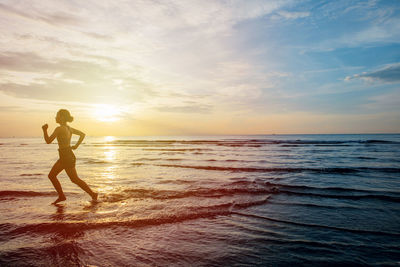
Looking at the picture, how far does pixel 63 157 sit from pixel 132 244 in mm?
4115

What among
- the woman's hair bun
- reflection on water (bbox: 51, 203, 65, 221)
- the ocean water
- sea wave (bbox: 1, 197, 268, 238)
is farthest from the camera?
the woman's hair bun

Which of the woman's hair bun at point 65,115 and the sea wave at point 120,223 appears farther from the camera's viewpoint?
the woman's hair bun at point 65,115

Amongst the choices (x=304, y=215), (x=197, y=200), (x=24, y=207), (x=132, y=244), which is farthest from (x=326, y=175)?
(x=24, y=207)

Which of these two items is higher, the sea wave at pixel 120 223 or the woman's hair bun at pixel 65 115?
the woman's hair bun at pixel 65 115

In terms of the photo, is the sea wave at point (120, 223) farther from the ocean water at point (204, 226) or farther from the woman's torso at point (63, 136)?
the woman's torso at point (63, 136)

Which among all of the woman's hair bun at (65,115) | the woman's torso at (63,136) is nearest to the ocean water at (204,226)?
the woman's torso at (63,136)

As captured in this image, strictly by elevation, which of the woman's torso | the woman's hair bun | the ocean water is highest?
the woman's hair bun

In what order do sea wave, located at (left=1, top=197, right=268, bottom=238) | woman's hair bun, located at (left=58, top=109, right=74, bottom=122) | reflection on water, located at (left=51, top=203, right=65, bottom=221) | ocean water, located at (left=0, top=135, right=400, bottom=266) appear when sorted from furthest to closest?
woman's hair bun, located at (left=58, top=109, right=74, bottom=122)
reflection on water, located at (left=51, top=203, right=65, bottom=221)
sea wave, located at (left=1, top=197, right=268, bottom=238)
ocean water, located at (left=0, top=135, right=400, bottom=266)

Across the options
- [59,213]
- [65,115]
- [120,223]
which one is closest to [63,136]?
[65,115]

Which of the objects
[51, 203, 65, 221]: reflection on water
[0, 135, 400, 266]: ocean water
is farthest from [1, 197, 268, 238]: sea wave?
[51, 203, 65, 221]: reflection on water

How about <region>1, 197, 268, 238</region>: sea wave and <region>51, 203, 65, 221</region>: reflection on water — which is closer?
<region>1, 197, 268, 238</region>: sea wave

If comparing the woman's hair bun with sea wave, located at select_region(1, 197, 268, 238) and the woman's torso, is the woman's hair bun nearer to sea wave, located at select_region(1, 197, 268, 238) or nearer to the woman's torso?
the woman's torso

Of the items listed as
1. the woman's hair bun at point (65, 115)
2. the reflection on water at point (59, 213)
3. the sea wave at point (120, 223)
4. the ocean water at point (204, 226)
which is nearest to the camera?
the ocean water at point (204, 226)

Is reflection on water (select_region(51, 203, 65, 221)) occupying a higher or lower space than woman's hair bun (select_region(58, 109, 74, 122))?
lower
